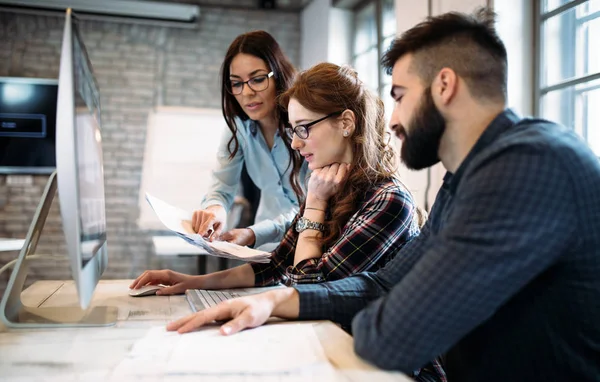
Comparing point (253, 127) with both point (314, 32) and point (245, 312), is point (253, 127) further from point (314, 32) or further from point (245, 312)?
point (314, 32)

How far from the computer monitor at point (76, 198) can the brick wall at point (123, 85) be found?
150 inches

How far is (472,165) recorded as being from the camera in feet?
2.57

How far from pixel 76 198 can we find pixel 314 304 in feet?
1.59

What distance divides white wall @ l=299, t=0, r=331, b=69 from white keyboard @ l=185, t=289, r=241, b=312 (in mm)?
3487

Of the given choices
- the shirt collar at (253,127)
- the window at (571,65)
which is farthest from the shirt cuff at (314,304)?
the window at (571,65)

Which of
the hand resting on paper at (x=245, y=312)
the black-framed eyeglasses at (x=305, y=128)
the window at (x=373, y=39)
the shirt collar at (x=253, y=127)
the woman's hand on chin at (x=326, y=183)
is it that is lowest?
the hand resting on paper at (x=245, y=312)

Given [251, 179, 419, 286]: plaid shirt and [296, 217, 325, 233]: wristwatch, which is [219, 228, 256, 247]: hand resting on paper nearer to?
[296, 217, 325, 233]: wristwatch

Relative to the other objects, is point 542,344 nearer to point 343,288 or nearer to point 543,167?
point 543,167

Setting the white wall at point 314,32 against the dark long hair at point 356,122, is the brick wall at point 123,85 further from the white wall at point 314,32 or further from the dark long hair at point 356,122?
the dark long hair at point 356,122

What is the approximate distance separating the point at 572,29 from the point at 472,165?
216 cm

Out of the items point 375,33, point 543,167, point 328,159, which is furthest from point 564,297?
point 375,33

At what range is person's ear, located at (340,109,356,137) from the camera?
151 cm

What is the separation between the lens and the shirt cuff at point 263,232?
1932 mm

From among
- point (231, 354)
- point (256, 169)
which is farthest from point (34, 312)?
point (256, 169)
